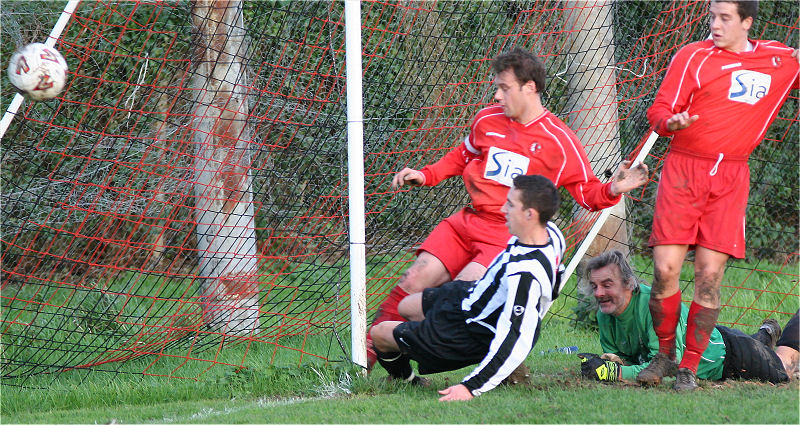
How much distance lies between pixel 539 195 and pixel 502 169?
57 centimetres

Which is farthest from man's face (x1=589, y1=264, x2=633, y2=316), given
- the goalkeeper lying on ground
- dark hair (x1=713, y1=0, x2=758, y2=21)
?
dark hair (x1=713, y1=0, x2=758, y2=21)

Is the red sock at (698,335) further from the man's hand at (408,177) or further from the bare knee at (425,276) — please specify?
the man's hand at (408,177)

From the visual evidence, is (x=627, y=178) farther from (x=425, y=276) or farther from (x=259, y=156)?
(x=259, y=156)

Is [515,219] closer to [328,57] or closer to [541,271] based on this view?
[541,271]

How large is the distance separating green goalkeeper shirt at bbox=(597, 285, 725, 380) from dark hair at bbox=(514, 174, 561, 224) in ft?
3.54

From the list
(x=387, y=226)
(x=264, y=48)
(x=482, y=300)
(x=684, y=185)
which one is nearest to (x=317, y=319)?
(x=387, y=226)

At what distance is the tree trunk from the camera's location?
599cm

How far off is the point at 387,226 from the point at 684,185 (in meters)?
2.63

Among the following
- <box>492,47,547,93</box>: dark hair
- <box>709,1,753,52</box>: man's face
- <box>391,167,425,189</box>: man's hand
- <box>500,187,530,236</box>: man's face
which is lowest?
<box>391,167,425,189</box>: man's hand

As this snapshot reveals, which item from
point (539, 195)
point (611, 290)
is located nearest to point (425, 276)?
point (539, 195)

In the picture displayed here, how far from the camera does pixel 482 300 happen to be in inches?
163

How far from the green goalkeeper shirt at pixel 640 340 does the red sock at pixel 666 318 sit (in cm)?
13

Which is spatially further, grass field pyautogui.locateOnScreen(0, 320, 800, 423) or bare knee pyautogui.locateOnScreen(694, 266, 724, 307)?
bare knee pyautogui.locateOnScreen(694, 266, 724, 307)

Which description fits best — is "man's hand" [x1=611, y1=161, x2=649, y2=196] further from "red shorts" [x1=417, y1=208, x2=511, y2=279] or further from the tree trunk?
the tree trunk
